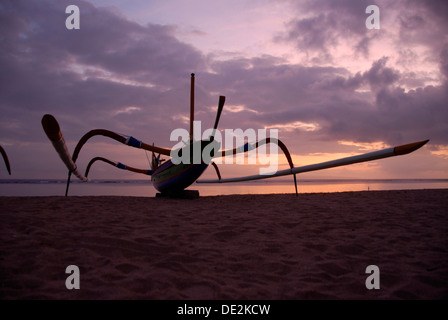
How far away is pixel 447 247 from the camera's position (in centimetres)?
339

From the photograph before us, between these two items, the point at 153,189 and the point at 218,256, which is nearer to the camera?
the point at 218,256

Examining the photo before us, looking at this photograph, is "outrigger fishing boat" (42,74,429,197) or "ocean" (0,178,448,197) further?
"ocean" (0,178,448,197)

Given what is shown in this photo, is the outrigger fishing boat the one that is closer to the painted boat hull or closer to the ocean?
the painted boat hull

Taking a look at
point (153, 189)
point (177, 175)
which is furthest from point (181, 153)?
point (153, 189)

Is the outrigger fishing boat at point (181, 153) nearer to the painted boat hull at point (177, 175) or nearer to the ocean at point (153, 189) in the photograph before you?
the painted boat hull at point (177, 175)

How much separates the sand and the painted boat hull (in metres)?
3.72

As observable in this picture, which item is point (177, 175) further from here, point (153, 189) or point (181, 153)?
point (153, 189)

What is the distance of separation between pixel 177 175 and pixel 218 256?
244 inches

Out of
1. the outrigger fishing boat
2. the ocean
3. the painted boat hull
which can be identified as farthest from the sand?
the ocean

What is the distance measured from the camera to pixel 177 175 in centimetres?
896

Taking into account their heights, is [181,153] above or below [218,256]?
above

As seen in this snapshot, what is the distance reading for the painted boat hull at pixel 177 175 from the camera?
28.1 ft

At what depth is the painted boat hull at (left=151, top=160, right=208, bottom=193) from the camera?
28.1ft

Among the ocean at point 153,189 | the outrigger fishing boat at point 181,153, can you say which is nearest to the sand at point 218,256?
the outrigger fishing boat at point 181,153
